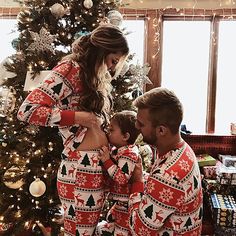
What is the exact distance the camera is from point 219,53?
12.9 feet

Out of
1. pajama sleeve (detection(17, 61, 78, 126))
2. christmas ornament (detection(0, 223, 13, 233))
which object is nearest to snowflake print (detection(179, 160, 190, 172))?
pajama sleeve (detection(17, 61, 78, 126))

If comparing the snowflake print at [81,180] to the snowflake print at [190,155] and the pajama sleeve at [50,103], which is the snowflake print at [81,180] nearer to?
the pajama sleeve at [50,103]

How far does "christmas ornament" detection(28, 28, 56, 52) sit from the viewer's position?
2456mm

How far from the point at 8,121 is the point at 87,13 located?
1031 mm

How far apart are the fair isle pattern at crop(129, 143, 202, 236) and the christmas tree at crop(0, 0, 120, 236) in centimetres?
137

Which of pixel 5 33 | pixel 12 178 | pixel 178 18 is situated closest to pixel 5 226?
pixel 12 178

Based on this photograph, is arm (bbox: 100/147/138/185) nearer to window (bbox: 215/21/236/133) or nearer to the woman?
the woman

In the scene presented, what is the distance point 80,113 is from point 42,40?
3.32 feet

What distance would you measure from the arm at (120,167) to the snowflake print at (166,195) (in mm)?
411

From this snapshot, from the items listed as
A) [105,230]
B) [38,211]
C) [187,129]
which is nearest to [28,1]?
[38,211]

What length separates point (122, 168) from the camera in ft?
5.52

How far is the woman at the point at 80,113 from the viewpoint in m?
1.65

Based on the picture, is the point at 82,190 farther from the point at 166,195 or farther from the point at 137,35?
the point at 137,35

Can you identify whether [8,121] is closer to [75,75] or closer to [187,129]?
[75,75]
